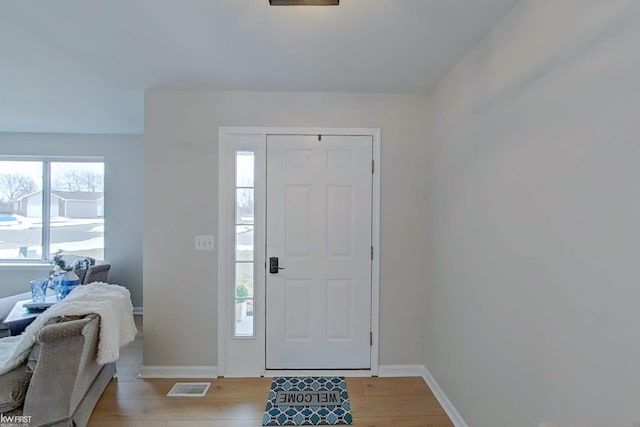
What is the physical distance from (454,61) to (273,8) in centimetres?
132

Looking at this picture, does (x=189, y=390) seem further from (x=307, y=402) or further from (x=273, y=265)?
(x=273, y=265)

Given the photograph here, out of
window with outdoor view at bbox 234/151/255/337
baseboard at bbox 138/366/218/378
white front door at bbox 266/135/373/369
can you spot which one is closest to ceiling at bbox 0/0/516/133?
white front door at bbox 266/135/373/369

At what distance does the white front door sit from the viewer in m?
2.89

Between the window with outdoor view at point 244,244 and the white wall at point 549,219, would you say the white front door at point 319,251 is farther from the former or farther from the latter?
the white wall at point 549,219

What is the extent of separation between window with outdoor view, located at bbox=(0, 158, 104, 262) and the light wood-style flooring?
2.49 metres

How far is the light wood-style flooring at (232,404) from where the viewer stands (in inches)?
89.4

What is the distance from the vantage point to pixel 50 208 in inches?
176

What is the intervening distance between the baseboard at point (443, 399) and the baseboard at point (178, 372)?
5.94ft

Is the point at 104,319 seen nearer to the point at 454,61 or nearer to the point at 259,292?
the point at 259,292

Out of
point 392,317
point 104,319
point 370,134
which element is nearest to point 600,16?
point 370,134

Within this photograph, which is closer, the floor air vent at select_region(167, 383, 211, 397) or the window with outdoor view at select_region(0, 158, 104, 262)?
the floor air vent at select_region(167, 383, 211, 397)

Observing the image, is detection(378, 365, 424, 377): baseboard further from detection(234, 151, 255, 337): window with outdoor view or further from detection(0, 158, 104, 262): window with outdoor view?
detection(0, 158, 104, 262): window with outdoor view

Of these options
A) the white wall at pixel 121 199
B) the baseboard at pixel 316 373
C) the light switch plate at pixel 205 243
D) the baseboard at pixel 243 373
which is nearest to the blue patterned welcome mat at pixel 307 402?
the baseboard at pixel 316 373

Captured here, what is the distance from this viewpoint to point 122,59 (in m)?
2.26
